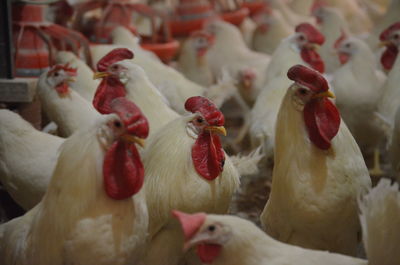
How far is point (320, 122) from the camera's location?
2.57 m

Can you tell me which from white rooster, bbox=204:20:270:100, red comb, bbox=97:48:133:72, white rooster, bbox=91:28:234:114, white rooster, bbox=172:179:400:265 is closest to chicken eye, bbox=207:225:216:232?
white rooster, bbox=172:179:400:265

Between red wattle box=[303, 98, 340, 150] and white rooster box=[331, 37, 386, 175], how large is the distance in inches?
74.0

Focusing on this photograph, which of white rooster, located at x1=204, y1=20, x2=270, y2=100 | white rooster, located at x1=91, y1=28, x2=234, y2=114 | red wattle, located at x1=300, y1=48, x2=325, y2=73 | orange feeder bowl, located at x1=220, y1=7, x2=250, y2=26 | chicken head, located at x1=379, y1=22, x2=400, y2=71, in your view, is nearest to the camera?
red wattle, located at x1=300, y1=48, x2=325, y2=73

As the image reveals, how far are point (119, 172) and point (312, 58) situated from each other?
7.49 feet

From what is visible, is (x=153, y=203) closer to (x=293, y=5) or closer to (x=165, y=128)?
(x=165, y=128)

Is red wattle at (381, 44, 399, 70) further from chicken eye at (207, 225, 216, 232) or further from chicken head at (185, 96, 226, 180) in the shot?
chicken eye at (207, 225, 216, 232)

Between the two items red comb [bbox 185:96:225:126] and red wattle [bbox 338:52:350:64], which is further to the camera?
red wattle [bbox 338:52:350:64]

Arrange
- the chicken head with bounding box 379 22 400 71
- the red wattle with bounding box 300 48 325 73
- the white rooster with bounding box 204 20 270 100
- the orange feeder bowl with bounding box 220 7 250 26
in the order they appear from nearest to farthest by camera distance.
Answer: the red wattle with bounding box 300 48 325 73, the chicken head with bounding box 379 22 400 71, the white rooster with bounding box 204 20 270 100, the orange feeder bowl with bounding box 220 7 250 26

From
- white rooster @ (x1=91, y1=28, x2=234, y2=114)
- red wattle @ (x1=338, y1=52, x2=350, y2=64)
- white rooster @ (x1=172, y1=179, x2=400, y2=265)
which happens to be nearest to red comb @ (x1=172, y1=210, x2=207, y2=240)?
white rooster @ (x1=172, y1=179, x2=400, y2=265)

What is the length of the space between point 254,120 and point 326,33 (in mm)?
2343

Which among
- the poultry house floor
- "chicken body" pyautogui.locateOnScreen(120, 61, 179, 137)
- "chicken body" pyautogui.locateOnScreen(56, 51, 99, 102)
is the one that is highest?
"chicken body" pyautogui.locateOnScreen(120, 61, 179, 137)

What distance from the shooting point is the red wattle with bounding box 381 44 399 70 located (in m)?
4.54

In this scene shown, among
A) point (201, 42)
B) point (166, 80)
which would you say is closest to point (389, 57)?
point (166, 80)

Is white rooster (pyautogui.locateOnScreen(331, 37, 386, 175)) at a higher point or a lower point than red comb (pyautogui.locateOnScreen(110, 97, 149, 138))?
lower
